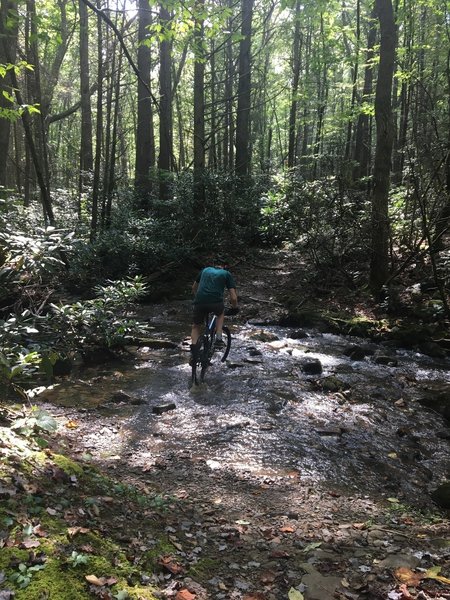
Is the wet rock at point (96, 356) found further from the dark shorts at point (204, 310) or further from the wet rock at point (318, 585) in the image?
the wet rock at point (318, 585)

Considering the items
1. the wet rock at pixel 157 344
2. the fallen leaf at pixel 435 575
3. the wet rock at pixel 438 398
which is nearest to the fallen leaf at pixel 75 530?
the fallen leaf at pixel 435 575

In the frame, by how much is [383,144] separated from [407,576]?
1053 centimetres

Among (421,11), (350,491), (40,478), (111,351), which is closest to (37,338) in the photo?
(111,351)

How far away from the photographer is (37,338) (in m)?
7.15

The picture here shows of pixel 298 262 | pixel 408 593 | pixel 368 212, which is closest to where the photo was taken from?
pixel 408 593

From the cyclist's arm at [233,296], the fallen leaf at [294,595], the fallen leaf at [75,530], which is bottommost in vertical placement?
the fallen leaf at [294,595]

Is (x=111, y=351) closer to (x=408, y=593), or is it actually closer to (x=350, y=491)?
(x=350, y=491)

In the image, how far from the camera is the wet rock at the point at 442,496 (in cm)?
447

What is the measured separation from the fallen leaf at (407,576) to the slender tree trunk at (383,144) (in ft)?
31.0

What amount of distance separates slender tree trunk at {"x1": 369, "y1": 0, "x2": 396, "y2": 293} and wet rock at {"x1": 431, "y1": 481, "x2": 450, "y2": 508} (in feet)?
25.6

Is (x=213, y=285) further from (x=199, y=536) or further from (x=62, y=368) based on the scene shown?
(x=199, y=536)

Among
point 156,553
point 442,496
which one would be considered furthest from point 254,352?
point 156,553

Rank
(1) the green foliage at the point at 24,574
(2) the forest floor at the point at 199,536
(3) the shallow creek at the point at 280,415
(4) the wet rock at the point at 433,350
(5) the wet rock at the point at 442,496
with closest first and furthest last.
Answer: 1. (1) the green foliage at the point at 24,574
2. (2) the forest floor at the point at 199,536
3. (5) the wet rock at the point at 442,496
4. (3) the shallow creek at the point at 280,415
5. (4) the wet rock at the point at 433,350

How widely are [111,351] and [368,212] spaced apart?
808 cm
